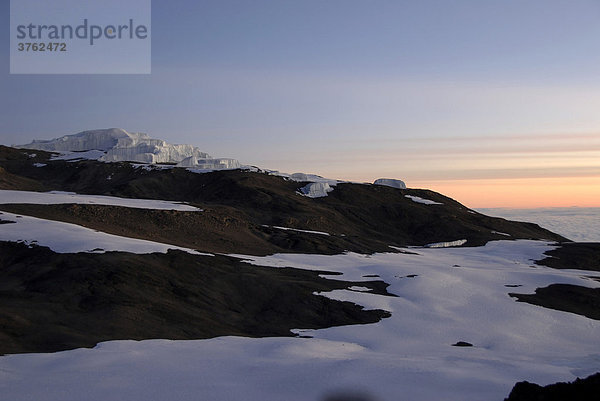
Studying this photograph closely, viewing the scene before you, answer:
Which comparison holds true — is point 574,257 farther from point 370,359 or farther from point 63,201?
point 63,201

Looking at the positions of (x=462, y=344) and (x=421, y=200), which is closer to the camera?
(x=462, y=344)

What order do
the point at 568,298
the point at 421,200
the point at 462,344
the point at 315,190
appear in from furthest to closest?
1. the point at 421,200
2. the point at 315,190
3. the point at 568,298
4. the point at 462,344

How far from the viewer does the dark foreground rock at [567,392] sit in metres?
13.6

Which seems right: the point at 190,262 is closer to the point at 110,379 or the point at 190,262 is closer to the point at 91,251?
the point at 91,251

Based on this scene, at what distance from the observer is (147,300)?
3622 centimetres

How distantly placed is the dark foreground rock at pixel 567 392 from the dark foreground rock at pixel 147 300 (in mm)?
19268

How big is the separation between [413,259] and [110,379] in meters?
54.4

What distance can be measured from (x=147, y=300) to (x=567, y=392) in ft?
91.8

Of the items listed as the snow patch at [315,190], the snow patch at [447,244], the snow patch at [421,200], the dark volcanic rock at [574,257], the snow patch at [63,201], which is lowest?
the dark volcanic rock at [574,257]

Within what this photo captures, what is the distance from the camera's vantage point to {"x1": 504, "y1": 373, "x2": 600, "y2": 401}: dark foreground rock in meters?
13.6

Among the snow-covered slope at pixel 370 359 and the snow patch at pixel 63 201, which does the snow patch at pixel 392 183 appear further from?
the snow-covered slope at pixel 370 359

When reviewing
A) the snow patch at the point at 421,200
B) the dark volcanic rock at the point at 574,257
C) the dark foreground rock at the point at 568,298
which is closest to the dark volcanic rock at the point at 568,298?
the dark foreground rock at the point at 568,298

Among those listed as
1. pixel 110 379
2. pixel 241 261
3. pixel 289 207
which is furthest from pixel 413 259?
pixel 110 379

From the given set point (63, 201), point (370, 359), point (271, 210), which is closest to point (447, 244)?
point (271, 210)
